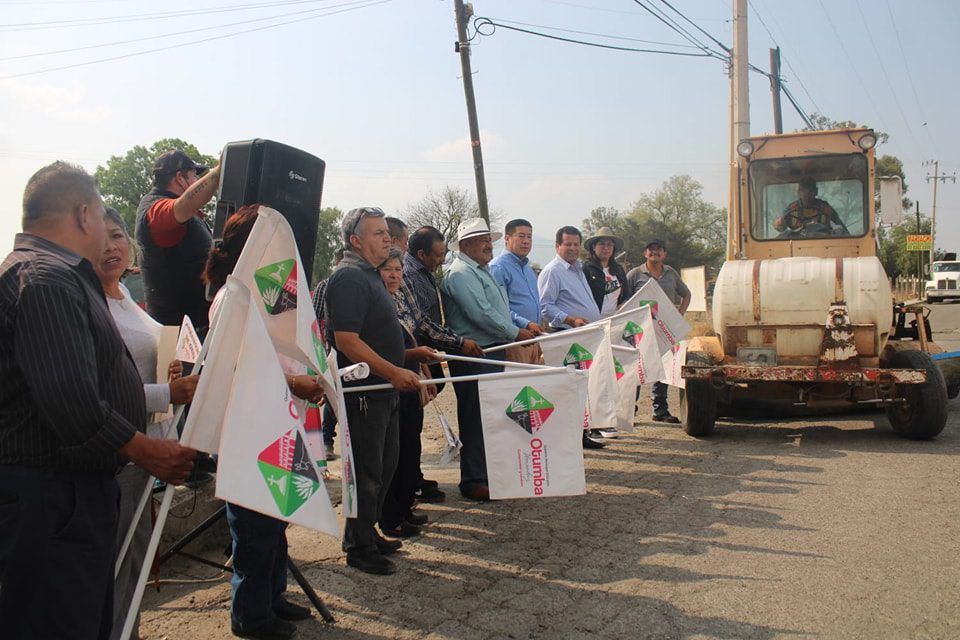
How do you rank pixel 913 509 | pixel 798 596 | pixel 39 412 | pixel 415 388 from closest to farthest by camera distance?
pixel 39 412 < pixel 798 596 < pixel 415 388 < pixel 913 509

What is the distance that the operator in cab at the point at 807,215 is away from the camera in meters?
9.09

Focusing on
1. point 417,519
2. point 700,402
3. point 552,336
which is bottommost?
point 417,519

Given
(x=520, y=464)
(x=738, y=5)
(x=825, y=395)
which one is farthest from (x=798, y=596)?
(x=738, y=5)

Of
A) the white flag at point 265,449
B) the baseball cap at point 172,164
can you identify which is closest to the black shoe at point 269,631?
the white flag at point 265,449

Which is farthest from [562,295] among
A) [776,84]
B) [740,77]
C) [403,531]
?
[776,84]

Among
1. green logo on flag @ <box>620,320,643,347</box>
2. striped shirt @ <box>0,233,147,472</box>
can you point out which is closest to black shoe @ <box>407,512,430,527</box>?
striped shirt @ <box>0,233,147,472</box>

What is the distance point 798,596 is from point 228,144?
370 cm

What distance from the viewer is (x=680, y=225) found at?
71.2 m

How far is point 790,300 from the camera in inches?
314

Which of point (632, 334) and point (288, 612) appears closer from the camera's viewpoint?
point (288, 612)

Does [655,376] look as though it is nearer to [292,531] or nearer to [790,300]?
[790,300]

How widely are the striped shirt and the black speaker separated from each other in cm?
157

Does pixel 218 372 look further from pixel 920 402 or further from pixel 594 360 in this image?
pixel 920 402

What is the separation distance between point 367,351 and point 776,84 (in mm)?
25334
